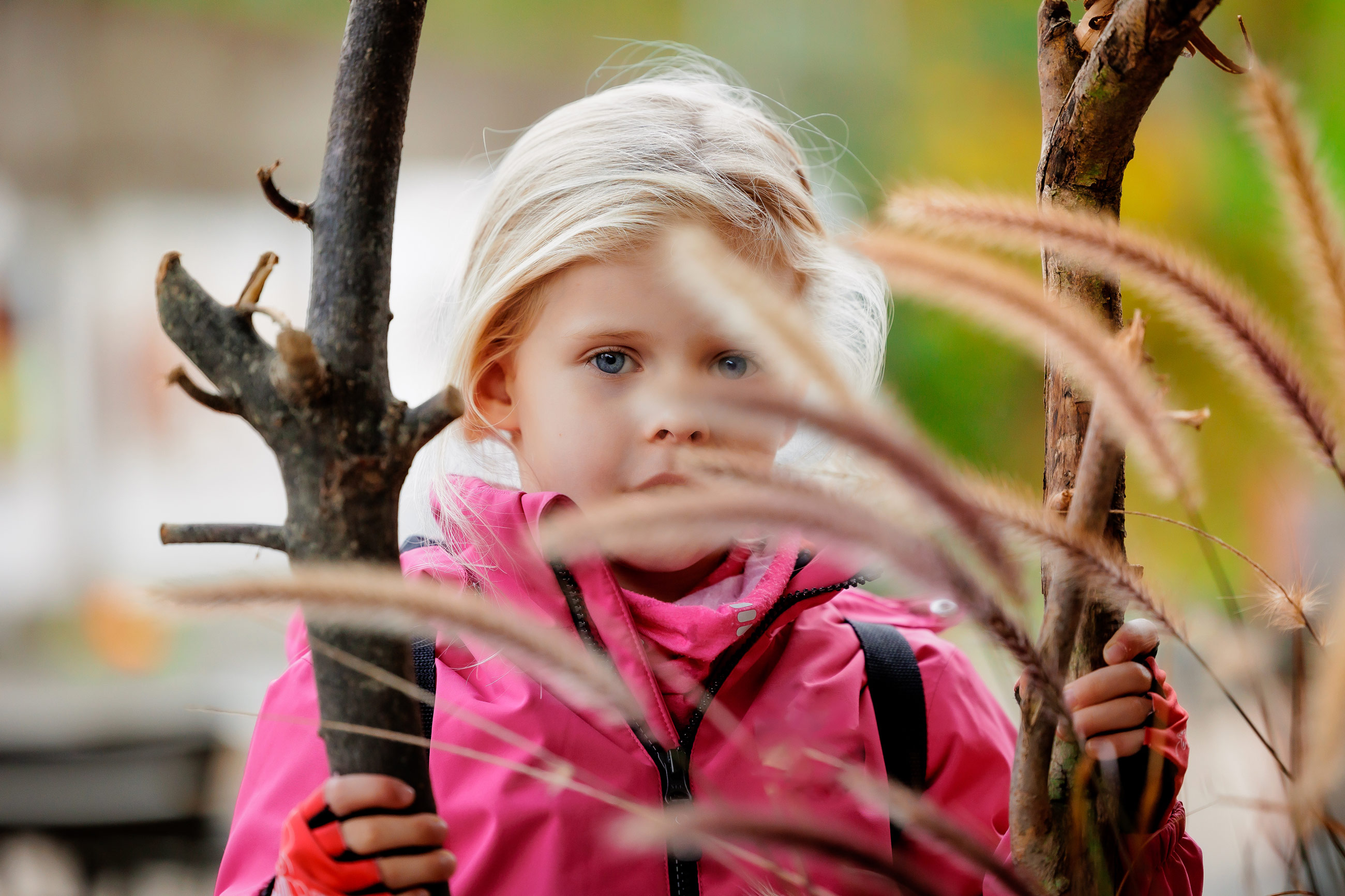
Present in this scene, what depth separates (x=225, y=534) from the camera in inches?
17.1

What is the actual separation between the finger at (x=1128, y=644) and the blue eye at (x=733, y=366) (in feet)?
1.17

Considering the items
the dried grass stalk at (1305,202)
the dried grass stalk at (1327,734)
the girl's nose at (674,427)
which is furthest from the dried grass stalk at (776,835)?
the girl's nose at (674,427)

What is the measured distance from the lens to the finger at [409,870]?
1.38ft

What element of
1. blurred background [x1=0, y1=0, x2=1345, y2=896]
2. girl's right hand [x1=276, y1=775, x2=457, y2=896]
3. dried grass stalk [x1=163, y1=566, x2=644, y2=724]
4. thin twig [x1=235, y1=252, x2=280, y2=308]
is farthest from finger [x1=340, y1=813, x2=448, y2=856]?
blurred background [x1=0, y1=0, x2=1345, y2=896]

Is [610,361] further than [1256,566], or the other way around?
[610,361]

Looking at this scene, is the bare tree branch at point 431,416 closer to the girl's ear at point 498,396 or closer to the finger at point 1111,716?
the finger at point 1111,716

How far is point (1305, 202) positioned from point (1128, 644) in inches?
9.5

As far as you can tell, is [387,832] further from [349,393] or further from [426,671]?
[426,671]

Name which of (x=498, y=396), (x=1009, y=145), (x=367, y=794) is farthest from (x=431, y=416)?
(x=1009, y=145)

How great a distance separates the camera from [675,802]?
67cm

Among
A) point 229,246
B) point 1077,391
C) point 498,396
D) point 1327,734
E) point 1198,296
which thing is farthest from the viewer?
point 229,246

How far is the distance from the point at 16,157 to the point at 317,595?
11.4 feet

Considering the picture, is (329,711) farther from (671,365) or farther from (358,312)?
(671,365)

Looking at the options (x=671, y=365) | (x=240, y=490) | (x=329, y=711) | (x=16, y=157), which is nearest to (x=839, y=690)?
(x=671, y=365)
